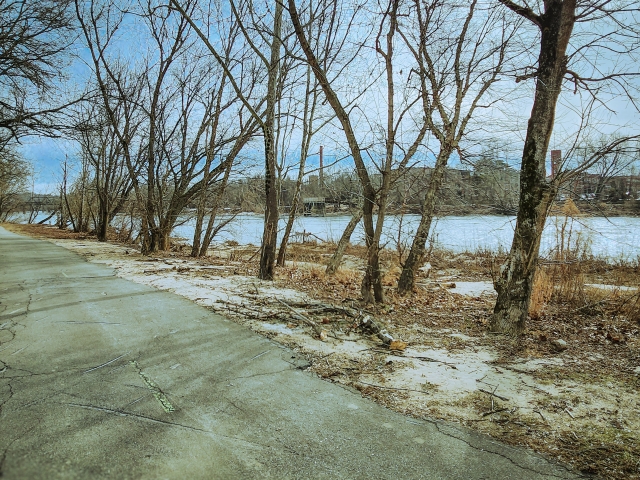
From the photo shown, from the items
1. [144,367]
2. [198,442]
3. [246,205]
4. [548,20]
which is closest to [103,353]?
[144,367]

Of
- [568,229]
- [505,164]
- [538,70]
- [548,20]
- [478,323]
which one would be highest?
[548,20]

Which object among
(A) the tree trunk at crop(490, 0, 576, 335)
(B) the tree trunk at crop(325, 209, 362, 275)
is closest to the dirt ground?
(A) the tree trunk at crop(490, 0, 576, 335)

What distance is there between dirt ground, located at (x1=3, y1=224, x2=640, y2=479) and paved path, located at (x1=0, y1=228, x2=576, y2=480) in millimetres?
262

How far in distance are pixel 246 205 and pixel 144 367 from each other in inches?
386

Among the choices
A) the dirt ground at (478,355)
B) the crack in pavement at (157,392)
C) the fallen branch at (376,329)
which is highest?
the crack in pavement at (157,392)

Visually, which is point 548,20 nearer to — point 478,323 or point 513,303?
point 513,303

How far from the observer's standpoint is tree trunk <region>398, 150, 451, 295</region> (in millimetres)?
7504

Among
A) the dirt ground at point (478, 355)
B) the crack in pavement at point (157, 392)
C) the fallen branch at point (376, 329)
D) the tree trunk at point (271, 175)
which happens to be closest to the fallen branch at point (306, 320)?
the dirt ground at point (478, 355)

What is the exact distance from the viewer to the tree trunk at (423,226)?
7.50 m

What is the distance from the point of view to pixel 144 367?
3102 millimetres

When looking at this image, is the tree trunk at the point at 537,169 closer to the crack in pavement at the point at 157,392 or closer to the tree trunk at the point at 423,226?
the tree trunk at the point at 423,226

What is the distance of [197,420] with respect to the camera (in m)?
2.33

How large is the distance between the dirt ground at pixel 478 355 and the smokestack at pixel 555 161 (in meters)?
1.91

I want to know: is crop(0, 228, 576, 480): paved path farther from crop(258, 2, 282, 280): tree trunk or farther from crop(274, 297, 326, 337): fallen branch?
crop(258, 2, 282, 280): tree trunk
